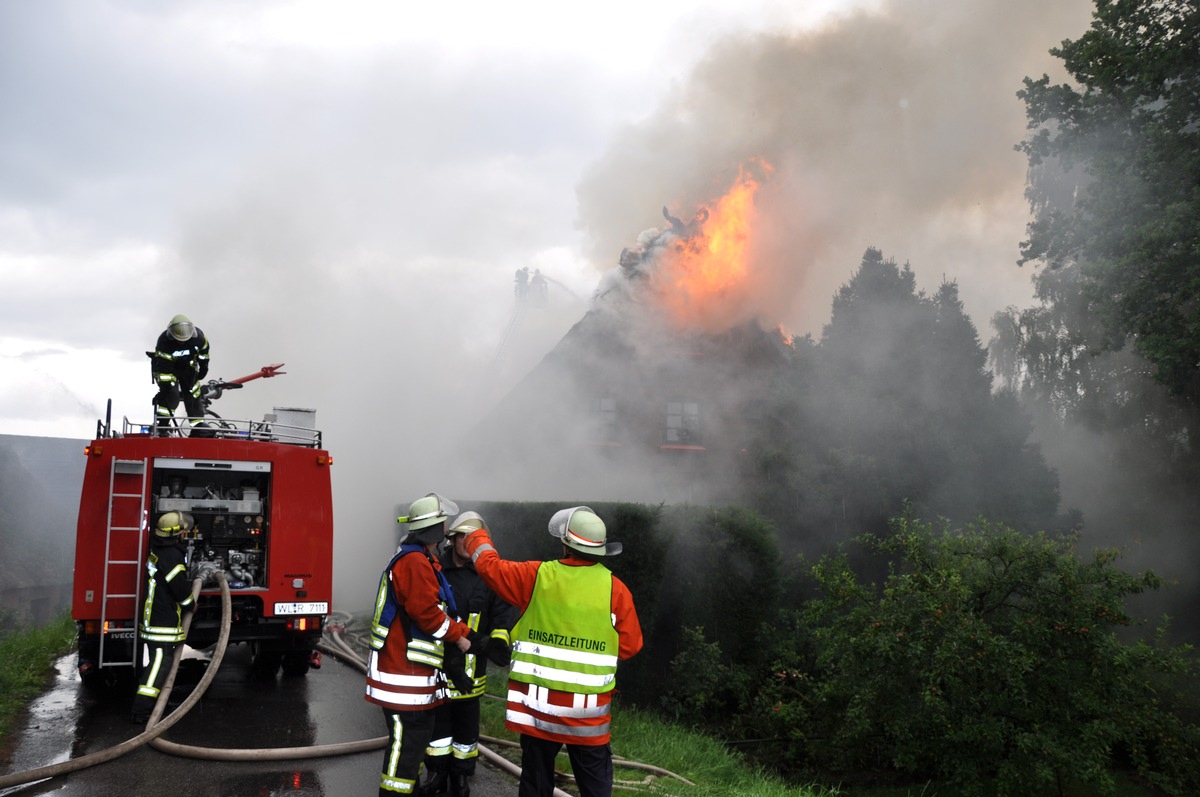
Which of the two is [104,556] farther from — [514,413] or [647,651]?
[514,413]

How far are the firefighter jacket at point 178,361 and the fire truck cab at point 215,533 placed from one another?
2.48 feet

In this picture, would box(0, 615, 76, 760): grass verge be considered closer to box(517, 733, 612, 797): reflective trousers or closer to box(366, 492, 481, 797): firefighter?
box(366, 492, 481, 797): firefighter

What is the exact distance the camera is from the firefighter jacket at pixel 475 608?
539cm

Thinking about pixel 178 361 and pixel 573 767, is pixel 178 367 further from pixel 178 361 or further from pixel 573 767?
pixel 573 767

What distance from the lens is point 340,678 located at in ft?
33.4

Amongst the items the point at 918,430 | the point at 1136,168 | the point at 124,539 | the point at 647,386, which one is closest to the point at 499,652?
the point at 124,539

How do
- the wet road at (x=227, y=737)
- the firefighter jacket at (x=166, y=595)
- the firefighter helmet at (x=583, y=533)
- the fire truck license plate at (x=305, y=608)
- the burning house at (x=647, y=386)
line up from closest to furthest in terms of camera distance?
the firefighter helmet at (x=583, y=533) → the wet road at (x=227, y=737) → the firefighter jacket at (x=166, y=595) → the fire truck license plate at (x=305, y=608) → the burning house at (x=647, y=386)

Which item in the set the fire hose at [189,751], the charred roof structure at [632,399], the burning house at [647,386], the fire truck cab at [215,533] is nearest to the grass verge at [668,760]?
the fire hose at [189,751]

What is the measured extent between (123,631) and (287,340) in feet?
71.1

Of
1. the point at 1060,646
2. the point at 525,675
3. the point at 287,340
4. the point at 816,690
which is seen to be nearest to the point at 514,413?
the point at 287,340

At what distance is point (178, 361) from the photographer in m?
9.83

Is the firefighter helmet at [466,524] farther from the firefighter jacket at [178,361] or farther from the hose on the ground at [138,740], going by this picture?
the firefighter jacket at [178,361]

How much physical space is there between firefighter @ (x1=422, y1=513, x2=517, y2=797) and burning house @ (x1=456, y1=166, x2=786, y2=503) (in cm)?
1599

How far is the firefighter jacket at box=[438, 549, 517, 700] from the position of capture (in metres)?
5.39
